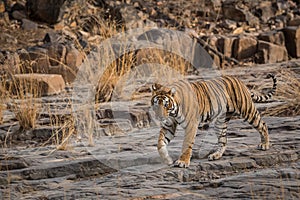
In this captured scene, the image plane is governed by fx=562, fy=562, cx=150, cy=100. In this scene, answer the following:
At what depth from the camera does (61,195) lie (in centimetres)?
369

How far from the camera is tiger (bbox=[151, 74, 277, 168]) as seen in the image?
3893 millimetres

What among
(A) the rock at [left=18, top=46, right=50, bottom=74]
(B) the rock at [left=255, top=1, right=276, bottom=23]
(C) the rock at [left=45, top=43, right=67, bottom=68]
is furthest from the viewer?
(B) the rock at [left=255, top=1, right=276, bottom=23]

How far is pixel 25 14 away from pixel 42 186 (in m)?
10.2

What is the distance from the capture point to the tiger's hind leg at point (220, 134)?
4.37 metres

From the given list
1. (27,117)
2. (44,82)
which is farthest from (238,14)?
(27,117)

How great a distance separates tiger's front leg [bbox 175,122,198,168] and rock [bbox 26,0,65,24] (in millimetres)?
9657

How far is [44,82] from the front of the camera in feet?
26.5

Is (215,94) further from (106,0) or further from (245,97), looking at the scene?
(106,0)

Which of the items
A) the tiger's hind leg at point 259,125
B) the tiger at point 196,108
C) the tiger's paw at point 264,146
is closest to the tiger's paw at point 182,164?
the tiger at point 196,108

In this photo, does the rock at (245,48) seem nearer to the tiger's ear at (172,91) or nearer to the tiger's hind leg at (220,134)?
the tiger's hind leg at (220,134)

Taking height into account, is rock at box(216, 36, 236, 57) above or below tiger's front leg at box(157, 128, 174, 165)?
above

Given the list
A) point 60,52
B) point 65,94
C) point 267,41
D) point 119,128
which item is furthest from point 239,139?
point 267,41

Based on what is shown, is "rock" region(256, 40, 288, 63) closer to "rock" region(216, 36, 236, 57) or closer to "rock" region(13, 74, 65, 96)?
"rock" region(216, 36, 236, 57)

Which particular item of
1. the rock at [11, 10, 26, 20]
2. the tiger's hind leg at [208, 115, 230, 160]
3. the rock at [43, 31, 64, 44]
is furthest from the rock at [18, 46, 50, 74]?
the tiger's hind leg at [208, 115, 230, 160]
